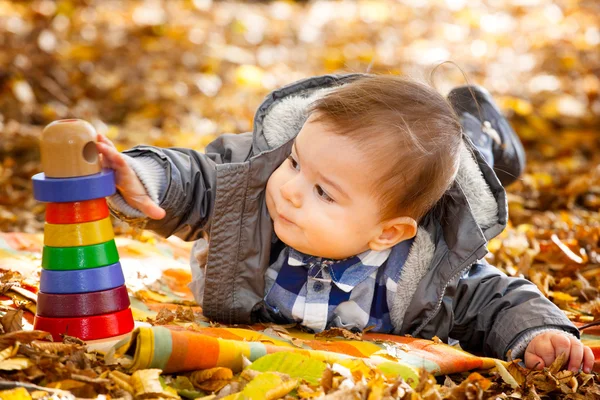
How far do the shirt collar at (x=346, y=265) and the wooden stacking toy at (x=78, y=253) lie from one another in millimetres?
642

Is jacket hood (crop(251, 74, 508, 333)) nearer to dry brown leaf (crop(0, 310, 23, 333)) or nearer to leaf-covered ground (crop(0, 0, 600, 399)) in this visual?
leaf-covered ground (crop(0, 0, 600, 399))

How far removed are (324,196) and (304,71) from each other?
5.05 meters

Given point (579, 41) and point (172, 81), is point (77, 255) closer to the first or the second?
point (172, 81)

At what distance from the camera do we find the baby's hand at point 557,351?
248cm

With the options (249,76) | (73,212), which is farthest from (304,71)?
(73,212)

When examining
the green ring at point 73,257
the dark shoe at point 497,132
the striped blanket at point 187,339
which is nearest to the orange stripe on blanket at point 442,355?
the striped blanket at point 187,339

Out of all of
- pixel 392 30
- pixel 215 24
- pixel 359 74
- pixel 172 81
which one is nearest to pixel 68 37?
pixel 172 81

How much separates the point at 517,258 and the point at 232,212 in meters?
1.60

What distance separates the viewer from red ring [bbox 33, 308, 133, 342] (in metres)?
2.15

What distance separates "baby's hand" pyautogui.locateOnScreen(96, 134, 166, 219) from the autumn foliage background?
1.06 m

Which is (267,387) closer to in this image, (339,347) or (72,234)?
(339,347)

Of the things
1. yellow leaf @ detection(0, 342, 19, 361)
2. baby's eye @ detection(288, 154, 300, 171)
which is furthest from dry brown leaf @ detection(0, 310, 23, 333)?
baby's eye @ detection(288, 154, 300, 171)

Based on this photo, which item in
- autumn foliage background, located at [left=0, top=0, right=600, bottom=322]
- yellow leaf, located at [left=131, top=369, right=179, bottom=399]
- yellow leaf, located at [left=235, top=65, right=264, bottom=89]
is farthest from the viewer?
yellow leaf, located at [left=235, top=65, right=264, bottom=89]

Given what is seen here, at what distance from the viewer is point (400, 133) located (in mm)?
2367
